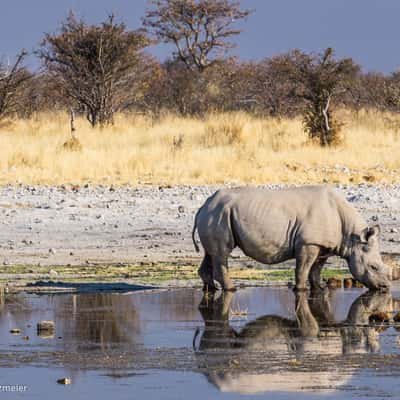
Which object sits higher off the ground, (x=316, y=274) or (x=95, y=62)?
(x=95, y=62)

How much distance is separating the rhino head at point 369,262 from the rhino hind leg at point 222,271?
1.24 metres

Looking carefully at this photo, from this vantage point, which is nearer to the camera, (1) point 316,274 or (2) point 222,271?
(2) point 222,271

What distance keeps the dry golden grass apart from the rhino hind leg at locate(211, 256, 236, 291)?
9.49 metres

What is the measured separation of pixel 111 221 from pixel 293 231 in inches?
230

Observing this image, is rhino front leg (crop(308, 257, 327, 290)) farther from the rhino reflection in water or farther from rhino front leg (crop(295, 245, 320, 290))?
the rhino reflection in water

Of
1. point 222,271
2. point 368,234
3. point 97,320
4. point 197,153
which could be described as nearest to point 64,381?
point 97,320

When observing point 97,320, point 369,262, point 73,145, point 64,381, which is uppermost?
point 73,145

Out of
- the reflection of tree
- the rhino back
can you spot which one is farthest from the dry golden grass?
the reflection of tree

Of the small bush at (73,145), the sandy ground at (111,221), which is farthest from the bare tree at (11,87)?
the sandy ground at (111,221)

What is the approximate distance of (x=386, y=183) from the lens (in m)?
22.3

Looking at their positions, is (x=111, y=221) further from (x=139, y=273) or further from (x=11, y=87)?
(x=11, y=87)

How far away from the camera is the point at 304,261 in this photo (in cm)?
1243

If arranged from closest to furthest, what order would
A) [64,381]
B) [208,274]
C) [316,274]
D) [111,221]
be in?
[64,381] → [208,274] → [316,274] → [111,221]

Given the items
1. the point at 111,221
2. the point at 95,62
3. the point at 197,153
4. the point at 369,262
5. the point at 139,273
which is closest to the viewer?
the point at 369,262
